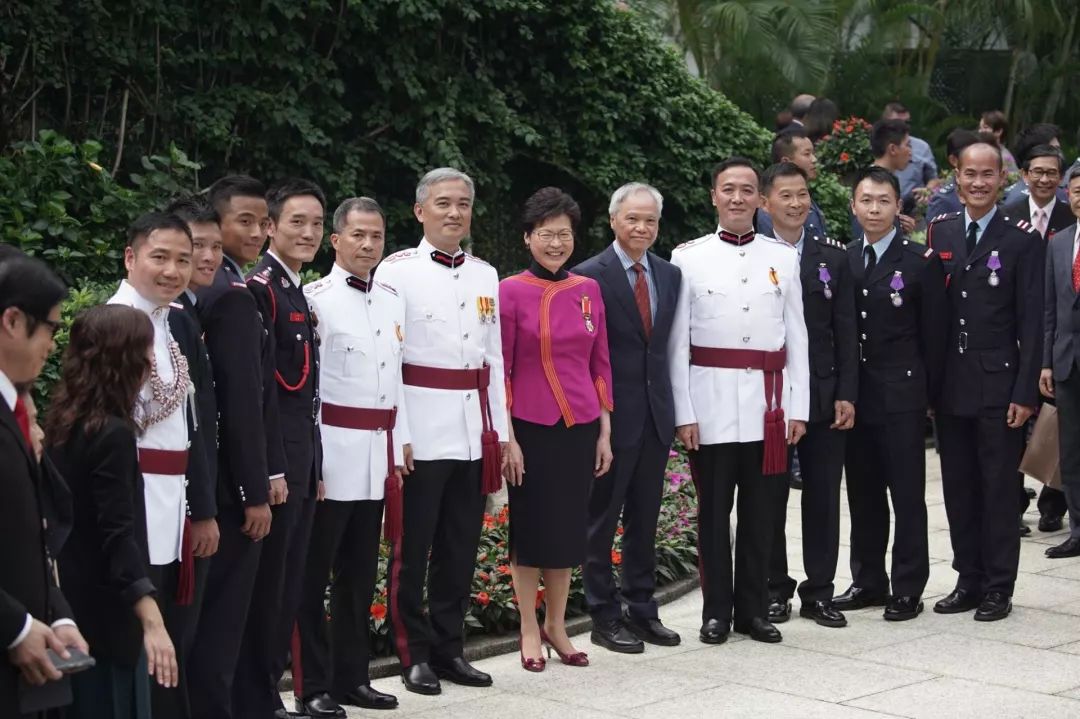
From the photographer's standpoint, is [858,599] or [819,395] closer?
[819,395]

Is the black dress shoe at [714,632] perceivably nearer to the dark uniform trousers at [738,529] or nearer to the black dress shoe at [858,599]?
the dark uniform trousers at [738,529]

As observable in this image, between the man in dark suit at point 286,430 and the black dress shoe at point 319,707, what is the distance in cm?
8

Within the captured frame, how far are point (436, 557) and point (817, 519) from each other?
6.36 ft

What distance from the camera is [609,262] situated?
6.79 meters

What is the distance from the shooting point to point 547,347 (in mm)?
6328

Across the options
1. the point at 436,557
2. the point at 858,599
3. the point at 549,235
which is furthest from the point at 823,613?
the point at 549,235

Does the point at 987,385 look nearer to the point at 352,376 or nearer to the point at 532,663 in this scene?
the point at 532,663

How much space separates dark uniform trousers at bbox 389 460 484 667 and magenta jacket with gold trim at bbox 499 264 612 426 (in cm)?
38

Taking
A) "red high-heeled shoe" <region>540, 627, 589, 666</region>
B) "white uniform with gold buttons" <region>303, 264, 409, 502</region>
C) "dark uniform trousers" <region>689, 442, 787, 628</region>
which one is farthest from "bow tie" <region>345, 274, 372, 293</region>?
"dark uniform trousers" <region>689, 442, 787, 628</region>

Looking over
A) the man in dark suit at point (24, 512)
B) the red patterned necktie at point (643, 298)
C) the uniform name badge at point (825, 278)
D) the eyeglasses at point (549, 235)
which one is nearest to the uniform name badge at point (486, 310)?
the eyeglasses at point (549, 235)

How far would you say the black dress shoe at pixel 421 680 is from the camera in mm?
5996

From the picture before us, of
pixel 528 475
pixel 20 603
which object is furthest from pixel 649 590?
pixel 20 603

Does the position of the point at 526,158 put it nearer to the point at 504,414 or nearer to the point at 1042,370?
the point at 1042,370

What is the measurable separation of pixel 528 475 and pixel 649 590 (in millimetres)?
883
